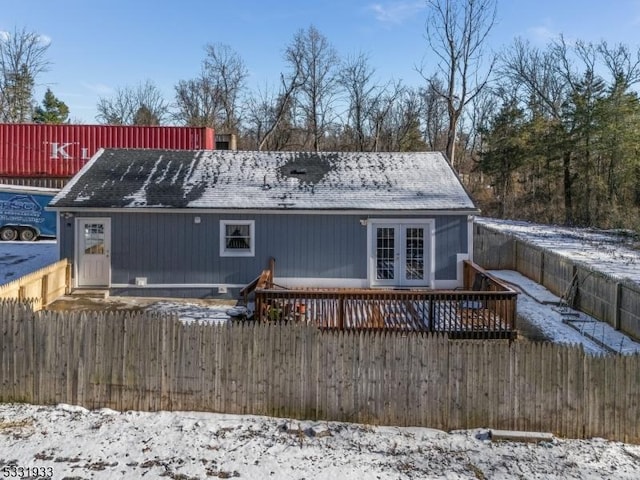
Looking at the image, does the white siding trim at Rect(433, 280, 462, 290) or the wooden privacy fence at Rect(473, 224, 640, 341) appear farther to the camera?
the white siding trim at Rect(433, 280, 462, 290)

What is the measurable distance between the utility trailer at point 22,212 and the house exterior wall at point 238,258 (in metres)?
10.3

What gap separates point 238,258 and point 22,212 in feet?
45.3

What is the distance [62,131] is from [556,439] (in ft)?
82.0

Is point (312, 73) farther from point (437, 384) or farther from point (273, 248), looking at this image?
point (437, 384)

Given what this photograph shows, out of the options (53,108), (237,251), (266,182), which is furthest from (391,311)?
(53,108)

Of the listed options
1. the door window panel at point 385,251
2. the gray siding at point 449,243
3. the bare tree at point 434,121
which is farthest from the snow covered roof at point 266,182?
the bare tree at point 434,121

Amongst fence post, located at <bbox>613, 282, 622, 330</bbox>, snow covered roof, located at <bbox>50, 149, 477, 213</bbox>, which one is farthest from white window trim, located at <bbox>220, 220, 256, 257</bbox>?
fence post, located at <bbox>613, 282, 622, 330</bbox>

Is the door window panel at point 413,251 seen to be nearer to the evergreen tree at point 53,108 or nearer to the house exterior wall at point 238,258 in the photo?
the house exterior wall at point 238,258

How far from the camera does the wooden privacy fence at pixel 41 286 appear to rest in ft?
29.0

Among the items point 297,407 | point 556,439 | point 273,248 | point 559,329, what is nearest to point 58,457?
point 297,407

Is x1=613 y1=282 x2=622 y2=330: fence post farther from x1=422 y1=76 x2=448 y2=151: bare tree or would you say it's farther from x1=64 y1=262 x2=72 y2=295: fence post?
x1=422 y1=76 x2=448 y2=151: bare tree

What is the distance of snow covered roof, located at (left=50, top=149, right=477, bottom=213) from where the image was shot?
12.7m

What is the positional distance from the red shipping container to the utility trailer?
248 centimetres

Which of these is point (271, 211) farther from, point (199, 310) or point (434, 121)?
point (434, 121)
